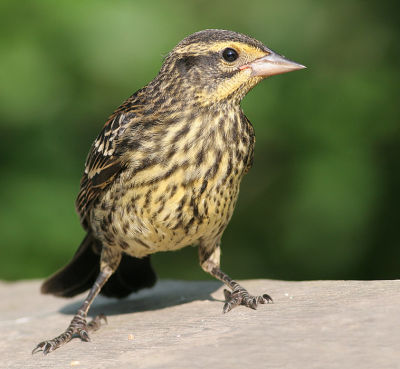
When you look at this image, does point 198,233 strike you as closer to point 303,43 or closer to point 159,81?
point 159,81

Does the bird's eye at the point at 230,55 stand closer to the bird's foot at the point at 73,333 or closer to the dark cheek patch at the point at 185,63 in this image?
the dark cheek patch at the point at 185,63

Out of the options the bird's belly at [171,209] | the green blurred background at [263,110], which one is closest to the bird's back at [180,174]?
the bird's belly at [171,209]

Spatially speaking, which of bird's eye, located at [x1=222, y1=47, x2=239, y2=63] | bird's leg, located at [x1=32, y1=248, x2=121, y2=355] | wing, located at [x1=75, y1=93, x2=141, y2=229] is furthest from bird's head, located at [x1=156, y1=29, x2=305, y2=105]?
bird's leg, located at [x1=32, y1=248, x2=121, y2=355]

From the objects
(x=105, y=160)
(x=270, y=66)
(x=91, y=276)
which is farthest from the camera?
(x=91, y=276)

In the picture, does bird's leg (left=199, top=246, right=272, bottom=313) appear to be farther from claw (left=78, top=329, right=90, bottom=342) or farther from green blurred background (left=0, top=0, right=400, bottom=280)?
green blurred background (left=0, top=0, right=400, bottom=280)

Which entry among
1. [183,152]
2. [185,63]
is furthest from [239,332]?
[185,63]

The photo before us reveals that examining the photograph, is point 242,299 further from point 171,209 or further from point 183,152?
point 183,152

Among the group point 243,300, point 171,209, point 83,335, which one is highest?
point 171,209
